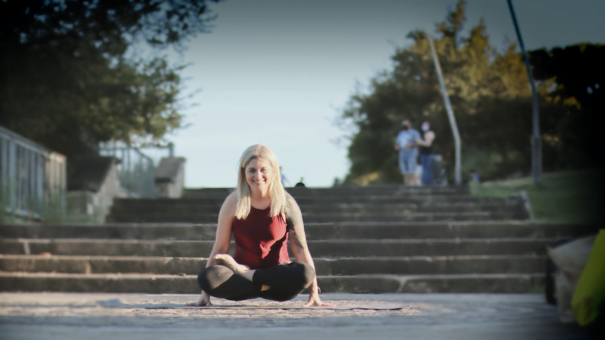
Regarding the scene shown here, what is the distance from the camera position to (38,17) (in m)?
7.18

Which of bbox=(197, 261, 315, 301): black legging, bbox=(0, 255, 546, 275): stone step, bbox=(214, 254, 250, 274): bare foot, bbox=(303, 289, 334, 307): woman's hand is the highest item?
bbox=(214, 254, 250, 274): bare foot

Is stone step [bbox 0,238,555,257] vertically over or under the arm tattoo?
under

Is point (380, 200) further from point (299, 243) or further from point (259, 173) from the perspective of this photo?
point (259, 173)

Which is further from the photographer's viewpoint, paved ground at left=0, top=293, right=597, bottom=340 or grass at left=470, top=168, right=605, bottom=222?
grass at left=470, top=168, right=605, bottom=222

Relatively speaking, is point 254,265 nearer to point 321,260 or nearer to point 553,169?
point 321,260

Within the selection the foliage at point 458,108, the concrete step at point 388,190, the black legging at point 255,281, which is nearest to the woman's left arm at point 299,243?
the black legging at point 255,281

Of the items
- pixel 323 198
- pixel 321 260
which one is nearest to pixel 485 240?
pixel 323 198

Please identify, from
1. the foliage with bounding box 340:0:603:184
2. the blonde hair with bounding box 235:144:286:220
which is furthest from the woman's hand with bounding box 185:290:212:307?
the foliage with bounding box 340:0:603:184

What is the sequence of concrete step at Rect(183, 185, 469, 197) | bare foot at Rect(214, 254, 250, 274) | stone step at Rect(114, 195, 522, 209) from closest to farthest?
bare foot at Rect(214, 254, 250, 274)
stone step at Rect(114, 195, 522, 209)
concrete step at Rect(183, 185, 469, 197)

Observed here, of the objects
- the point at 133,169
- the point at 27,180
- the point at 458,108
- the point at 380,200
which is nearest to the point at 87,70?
the point at 27,180

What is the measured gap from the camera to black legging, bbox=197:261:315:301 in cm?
248

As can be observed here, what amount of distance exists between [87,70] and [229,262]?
6.43 meters

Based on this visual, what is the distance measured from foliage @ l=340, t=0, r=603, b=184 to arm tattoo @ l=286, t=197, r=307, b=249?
14.8 meters

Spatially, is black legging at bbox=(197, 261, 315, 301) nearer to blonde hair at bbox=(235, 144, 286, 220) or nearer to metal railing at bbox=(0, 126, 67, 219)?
blonde hair at bbox=(235, 144, 286, 220)
